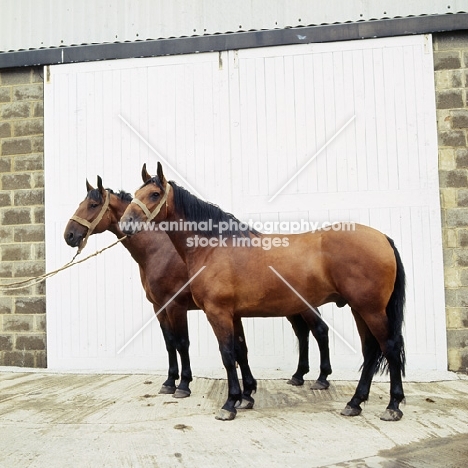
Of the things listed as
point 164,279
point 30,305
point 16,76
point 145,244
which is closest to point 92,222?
point 145,244

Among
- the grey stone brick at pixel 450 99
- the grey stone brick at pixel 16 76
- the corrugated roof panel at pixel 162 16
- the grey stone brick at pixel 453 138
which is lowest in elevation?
the grey stone brick at pixel 453 138

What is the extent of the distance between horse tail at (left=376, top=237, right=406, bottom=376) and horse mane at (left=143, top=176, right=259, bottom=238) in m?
1.23

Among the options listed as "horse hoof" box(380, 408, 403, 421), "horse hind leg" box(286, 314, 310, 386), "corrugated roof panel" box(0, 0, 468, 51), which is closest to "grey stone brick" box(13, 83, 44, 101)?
"corrugated roof panel" box(0, 0, 468, 51)

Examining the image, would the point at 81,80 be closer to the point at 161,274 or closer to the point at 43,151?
the point at 43,151

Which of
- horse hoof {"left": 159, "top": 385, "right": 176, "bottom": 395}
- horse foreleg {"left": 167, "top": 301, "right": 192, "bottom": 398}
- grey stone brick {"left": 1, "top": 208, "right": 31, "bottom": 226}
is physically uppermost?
grey stone brick {"left": 1, "top": 208, "right": 31, "bottom": 226}

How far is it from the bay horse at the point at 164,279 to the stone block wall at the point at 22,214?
183 centimetres

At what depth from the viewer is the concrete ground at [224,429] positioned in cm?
284

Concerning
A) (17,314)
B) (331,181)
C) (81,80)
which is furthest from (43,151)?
(331,181)

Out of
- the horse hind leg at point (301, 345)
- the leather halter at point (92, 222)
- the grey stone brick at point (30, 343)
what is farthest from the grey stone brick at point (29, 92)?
the horse hind leg at point (301, 345)

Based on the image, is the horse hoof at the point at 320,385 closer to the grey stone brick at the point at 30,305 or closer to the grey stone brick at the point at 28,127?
the grey stone brick at the point at 30,305

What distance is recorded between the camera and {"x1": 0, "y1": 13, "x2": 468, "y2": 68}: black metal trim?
571 cm

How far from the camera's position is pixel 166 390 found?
4.62m

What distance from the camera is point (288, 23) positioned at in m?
5.95

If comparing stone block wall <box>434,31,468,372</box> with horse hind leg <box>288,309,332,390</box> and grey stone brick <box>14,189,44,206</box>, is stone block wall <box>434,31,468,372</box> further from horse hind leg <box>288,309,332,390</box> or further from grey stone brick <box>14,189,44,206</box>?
grey stone brick <box>14,189,44,206</box>
